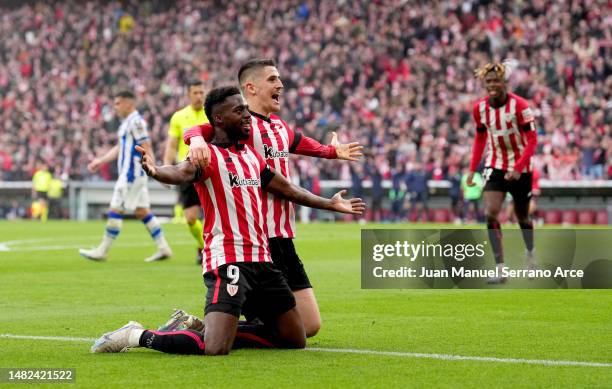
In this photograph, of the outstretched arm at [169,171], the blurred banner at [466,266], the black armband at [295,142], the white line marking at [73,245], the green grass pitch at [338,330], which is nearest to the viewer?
the green grass pitch at [338,330]

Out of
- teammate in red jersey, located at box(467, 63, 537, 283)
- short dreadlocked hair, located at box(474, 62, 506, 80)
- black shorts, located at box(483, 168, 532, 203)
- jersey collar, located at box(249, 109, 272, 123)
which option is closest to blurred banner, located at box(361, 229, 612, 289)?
teammate in red jersey, located at box(467, 63, 537, 283)

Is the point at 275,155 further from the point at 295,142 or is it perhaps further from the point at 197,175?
the point at 197,175

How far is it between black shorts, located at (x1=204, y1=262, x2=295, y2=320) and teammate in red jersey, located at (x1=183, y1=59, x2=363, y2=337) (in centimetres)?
44

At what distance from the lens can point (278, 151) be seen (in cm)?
815

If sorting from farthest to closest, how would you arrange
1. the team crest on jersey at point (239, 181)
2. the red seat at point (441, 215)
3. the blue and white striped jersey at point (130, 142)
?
the red seat at point (441, 215)
the blue and white striped jersey at point (130, 142)
the team crest on jersey at point (239, 181)

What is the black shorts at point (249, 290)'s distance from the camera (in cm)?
708

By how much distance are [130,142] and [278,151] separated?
8.09m

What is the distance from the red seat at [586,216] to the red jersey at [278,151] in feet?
74.3

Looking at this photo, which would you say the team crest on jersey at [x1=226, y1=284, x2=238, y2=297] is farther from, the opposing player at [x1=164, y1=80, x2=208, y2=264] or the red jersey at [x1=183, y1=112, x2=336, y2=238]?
the opposing player at [x1=164, y1=80, x2=208, y2=264]

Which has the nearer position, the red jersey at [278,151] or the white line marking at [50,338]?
the white line marking at [50,338]

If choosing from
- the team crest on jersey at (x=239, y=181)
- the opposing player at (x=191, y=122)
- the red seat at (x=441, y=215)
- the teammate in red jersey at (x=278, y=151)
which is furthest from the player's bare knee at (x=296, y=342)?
the red seat at (x=441, y=215)

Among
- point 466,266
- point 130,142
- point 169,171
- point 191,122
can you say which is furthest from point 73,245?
point 169,171

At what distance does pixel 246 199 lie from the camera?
7371mm

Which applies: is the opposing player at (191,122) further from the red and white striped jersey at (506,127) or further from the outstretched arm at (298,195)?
the outstretched arm at (298,195)
